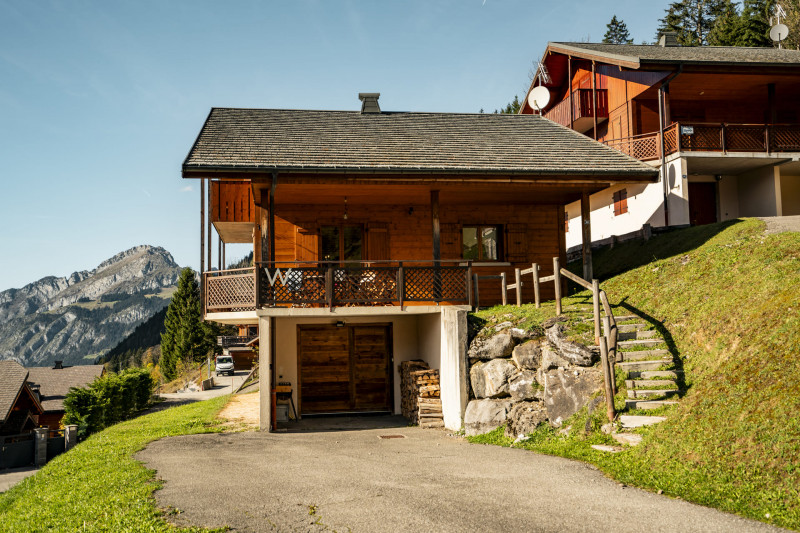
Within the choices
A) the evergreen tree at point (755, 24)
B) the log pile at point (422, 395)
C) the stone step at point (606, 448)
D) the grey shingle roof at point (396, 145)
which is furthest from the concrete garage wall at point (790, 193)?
the evergreen tree at point (755, 24)

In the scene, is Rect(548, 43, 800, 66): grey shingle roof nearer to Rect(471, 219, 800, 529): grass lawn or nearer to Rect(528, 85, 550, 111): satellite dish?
Rect(528, 85, 550, 111): satellite dish

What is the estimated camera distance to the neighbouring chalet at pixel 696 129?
21.3m

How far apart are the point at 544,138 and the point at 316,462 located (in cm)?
1207

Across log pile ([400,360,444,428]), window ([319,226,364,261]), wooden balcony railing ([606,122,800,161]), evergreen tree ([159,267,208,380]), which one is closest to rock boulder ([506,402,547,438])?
log pile ([400,360,444,428])

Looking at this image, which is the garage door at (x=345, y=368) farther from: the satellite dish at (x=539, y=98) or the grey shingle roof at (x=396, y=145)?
the satellite dish at (x=539, y=98)

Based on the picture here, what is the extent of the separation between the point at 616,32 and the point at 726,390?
173ft

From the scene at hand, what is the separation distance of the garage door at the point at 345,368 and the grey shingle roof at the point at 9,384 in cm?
2776

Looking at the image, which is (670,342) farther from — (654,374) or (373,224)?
(373,224)

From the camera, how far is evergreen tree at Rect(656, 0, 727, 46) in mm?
53125

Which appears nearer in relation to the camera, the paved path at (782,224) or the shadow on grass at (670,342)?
the shadow on grass at (670,342)

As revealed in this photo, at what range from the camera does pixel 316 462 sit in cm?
1005

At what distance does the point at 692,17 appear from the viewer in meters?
54.3

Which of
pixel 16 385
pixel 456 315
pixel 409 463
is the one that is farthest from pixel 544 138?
pixel 16 385

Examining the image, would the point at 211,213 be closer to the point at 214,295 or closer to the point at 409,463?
the point at 214,295
